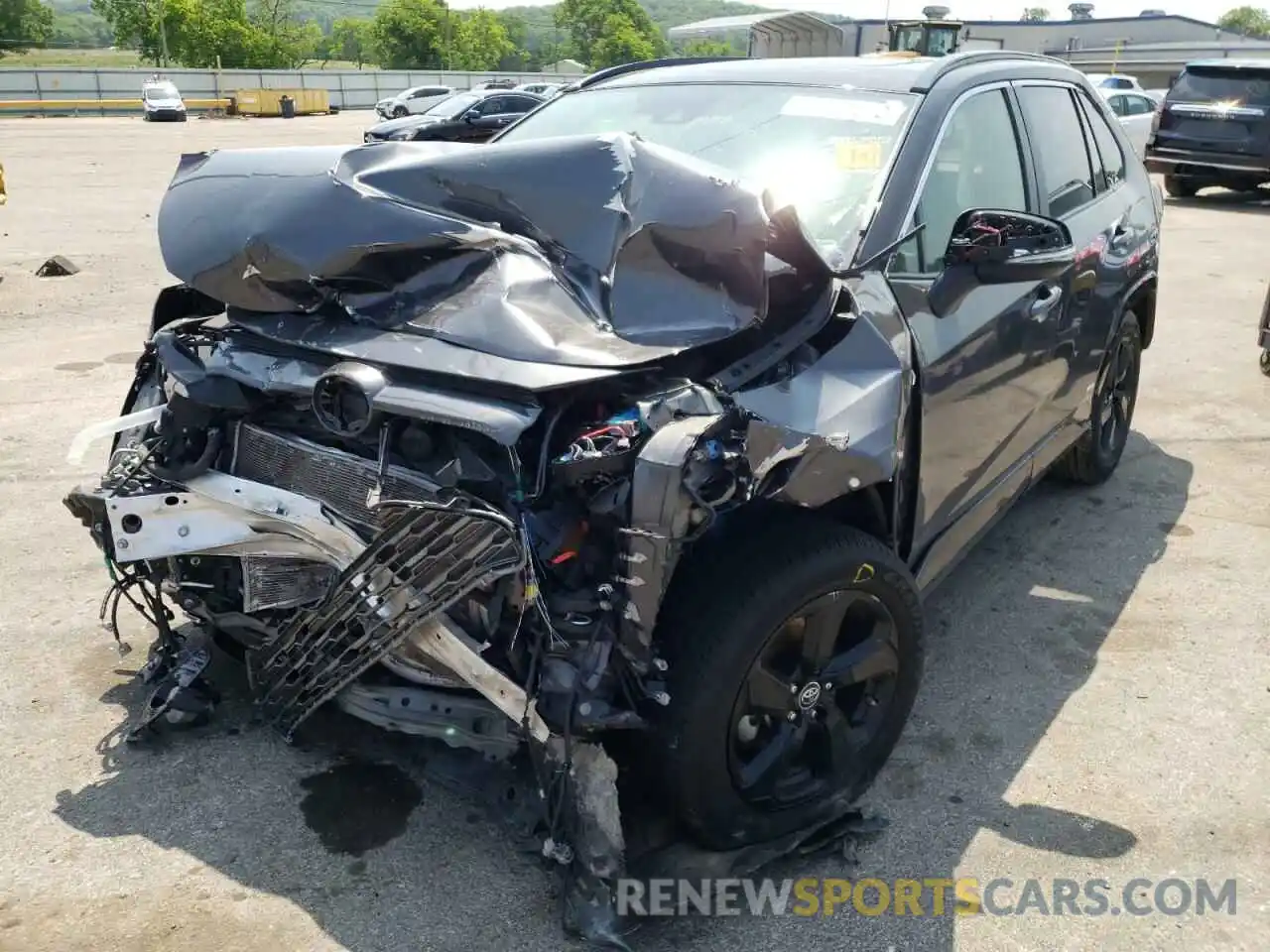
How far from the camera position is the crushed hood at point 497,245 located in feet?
8.64

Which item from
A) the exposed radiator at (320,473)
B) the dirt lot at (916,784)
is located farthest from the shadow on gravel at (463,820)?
the exposed radiator at (320,473)

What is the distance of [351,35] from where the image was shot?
12888cm

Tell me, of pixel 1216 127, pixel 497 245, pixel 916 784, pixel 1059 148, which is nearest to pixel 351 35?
pixel 1216 127

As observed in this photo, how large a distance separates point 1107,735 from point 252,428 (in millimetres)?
2706

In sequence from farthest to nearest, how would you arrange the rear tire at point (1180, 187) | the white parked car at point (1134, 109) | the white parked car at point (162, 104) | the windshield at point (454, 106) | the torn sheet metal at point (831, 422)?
the white parked car at point (162, 104) < the windshield at point (454, 106) < the white parked car at point (1134, 109) < the rear tire at point (1180, 187) < the torn sheet metal at point (831, 422)

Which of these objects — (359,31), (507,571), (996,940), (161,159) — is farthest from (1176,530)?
(359,31)

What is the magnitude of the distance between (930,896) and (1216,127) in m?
15.8

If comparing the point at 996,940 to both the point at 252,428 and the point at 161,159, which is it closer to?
the point at 252,428

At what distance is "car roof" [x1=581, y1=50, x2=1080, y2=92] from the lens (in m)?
3.60

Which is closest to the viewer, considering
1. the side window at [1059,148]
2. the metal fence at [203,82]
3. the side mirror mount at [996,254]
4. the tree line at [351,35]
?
the side mirror mount at [996,254]

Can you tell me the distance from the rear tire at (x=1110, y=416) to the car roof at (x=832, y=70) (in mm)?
1337

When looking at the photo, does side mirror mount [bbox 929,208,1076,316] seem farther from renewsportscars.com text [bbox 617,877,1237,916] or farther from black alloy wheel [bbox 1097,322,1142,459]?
black alloy wheel [bbox 1097,322,1142,459]

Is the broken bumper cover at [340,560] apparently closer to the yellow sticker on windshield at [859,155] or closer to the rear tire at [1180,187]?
the yellow sticker on windshield at [859,155]

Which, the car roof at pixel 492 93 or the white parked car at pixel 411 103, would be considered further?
the white parked car at pixel 411 103
